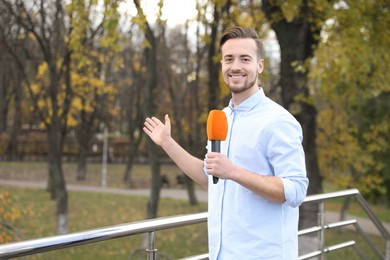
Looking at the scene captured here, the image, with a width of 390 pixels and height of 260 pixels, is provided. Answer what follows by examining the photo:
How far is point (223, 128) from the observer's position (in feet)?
7.11

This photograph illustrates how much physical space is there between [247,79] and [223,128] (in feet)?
1.14

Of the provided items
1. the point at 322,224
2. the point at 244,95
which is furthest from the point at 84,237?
the point at 322,224

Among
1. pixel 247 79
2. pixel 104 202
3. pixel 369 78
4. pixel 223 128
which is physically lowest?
pixel 104 202

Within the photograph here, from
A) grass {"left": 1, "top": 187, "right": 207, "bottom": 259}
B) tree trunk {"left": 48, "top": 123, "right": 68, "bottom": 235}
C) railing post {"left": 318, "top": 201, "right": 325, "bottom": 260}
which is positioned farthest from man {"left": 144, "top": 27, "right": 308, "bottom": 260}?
tree trunk {"left": 48, "top": 123, "right": 68, "bottom": 235}

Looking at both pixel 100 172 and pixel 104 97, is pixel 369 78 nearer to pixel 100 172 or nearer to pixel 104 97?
pixel 104 97

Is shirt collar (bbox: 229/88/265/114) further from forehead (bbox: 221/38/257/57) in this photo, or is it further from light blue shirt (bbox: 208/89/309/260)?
forehead (bbox: 221/38/257/57)

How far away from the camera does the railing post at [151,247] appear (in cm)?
310

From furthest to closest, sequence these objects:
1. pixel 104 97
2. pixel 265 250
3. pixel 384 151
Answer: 1. pixel 104 97
2. pixel 384 151
3. pixel 265 250

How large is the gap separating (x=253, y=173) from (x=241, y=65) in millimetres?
496

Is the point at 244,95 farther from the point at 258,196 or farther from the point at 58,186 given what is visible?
the point at 58,186

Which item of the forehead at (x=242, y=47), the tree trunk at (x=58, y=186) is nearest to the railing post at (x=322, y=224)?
the forehead at (x=242, y=47)

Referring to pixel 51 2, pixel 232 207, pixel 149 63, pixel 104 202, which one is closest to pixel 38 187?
pixel 104 202

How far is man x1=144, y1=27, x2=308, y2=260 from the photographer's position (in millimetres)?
2236

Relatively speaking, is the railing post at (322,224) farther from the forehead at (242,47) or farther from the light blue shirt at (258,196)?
the forehead at (242,47)
